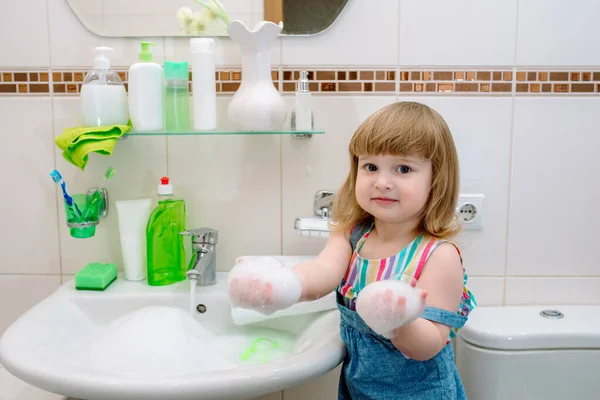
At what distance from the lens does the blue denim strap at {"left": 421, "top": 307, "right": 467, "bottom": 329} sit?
33.1 inches

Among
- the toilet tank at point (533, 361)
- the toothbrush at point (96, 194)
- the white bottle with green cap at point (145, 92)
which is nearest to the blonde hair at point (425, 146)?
the toilet tank at point (533, 361)

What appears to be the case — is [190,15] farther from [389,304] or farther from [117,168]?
[389,304]

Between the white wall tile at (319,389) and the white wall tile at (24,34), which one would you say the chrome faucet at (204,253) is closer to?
the white wall tile at (319,389)

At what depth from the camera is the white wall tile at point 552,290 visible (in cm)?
136

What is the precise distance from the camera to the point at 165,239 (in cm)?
126

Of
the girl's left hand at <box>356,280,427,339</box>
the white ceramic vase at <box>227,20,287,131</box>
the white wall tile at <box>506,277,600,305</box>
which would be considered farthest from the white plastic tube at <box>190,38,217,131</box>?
the white wall tile at <box>506,277,600,305</box>

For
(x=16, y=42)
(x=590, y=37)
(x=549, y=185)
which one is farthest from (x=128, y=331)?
(x=590, y=37)

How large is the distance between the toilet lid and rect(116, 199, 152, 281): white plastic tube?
70cm

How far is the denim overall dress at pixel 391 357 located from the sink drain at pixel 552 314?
0.39 m

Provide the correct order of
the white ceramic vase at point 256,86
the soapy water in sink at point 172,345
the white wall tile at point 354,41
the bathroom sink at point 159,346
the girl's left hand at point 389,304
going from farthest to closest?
1. the white wall tile at point 354,41
2. the white ceramic vase at point 256,86
3. the soapy water in sink at point 172,345
4. the bathroom sink at point 159,346
5. the girl's left hand at point 389,304

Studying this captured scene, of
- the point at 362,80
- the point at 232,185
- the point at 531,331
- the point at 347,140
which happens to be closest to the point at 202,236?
the point at 232,185

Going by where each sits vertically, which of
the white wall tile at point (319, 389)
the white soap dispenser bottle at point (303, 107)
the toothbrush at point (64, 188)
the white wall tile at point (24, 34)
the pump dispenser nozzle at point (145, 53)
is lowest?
the white wall tile at point (319, 389)

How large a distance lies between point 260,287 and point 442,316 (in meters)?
0.28

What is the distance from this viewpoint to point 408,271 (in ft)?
2.94
